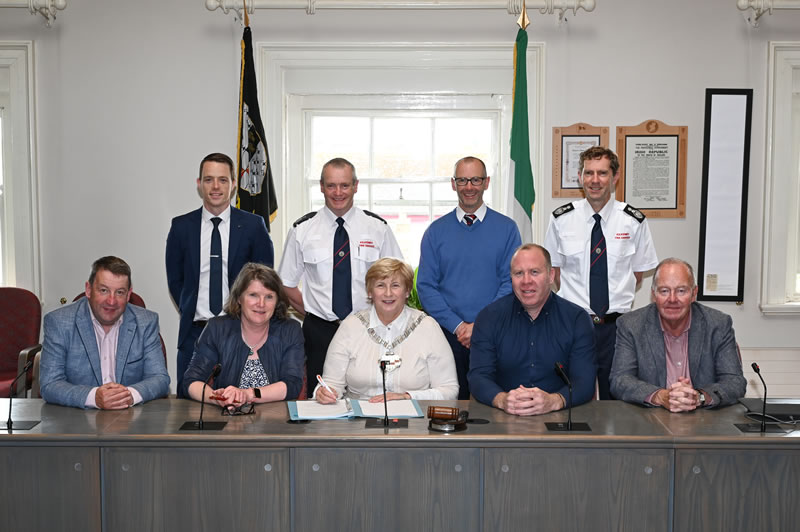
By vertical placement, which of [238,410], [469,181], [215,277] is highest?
[469,181]

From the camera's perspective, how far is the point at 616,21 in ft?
13.9

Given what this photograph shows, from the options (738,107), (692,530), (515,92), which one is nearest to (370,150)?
(515,92)

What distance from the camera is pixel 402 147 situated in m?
4.41

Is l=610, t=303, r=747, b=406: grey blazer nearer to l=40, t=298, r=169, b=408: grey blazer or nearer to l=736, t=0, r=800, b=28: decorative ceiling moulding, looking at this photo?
l=40, t=298, r=169, b=408: grey blazer

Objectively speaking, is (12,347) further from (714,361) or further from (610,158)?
(714,361)

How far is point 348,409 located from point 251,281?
0.66m

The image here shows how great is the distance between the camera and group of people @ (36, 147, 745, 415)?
2680 mm

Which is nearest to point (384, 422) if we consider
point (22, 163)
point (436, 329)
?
point (436, 329)

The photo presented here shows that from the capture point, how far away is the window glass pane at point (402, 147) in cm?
440

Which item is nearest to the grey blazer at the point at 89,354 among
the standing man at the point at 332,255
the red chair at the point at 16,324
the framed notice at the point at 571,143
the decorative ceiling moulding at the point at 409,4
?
the standing man at the point at 332,255

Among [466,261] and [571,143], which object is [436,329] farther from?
[571,143]

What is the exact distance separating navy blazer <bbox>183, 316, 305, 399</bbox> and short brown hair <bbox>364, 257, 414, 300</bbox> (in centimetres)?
39

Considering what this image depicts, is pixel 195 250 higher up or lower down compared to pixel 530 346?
higher up

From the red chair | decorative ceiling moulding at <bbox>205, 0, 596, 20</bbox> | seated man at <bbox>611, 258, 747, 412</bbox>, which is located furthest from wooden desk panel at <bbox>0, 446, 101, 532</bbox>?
decorative ceiling moulding at <bbox>205, 0, 596, 20</bbox>
